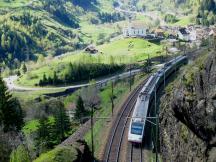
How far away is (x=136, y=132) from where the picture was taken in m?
59.2

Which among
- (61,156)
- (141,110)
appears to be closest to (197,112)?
(61,156)

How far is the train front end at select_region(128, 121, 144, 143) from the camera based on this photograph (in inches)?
2292

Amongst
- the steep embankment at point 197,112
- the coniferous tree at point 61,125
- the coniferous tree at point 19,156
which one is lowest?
the coniferous tree at point 61,125

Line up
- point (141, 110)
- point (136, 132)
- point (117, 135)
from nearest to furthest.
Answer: point (136, 132) → point (117, 135) → point (141, 110)

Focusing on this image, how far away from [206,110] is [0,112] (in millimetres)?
53071

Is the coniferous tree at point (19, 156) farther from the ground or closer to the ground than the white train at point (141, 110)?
closer to the ground

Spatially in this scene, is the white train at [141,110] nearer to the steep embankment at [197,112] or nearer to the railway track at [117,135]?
the railway track at [117,135]

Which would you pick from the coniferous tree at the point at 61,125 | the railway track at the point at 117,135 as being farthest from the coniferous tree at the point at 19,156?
the coniferous tree at the point at 61,125

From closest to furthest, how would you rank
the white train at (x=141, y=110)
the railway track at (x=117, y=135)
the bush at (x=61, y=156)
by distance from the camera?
the bush at (x=61, y=156)
the railway track at (x=117, y=135)
the white train at (x=141, y=110)

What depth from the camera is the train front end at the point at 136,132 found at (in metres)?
58.2

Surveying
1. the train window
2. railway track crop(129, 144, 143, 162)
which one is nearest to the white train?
the train window

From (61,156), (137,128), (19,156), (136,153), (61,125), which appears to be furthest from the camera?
(61,125)

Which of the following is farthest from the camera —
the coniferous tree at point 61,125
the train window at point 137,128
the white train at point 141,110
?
the coniferous tree at point 61,125

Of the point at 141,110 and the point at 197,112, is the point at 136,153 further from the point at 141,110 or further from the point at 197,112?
the point at 197,112
